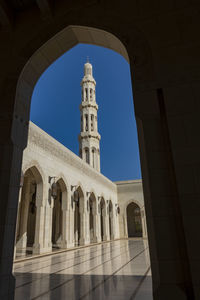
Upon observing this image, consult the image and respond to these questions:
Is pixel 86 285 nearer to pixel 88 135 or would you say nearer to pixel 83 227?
pixel 83 227

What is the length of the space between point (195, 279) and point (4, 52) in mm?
3878

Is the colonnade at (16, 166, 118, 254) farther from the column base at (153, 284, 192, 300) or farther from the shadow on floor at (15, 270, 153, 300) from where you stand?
the column base at (153, 284, 192, 300)

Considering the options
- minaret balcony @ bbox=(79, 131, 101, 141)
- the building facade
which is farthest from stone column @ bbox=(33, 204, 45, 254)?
minaret balcony @ bbox=(79, 131, 101, 141)

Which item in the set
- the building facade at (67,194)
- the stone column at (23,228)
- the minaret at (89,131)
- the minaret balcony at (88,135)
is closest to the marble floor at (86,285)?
the building facade at (67,194)

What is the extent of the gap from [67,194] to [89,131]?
12999 mm

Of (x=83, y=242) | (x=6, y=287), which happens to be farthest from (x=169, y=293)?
(x=83, y=242)

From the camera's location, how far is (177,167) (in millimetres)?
2146

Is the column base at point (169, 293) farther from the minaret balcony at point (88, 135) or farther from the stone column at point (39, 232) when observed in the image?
the minaret balcony at point (88, 135)

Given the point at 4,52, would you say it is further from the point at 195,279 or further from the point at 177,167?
the point at 195,279

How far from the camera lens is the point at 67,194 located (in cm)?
1152

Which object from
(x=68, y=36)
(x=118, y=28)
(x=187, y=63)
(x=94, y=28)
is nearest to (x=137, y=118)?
(x=187, y=63)

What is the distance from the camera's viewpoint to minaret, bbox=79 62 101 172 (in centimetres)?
2347

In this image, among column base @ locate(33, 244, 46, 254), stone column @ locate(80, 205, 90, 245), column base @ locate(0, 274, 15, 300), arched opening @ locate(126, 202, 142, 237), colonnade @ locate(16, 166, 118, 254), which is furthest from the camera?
arched opening @ locate(126, 202, 142, 237)

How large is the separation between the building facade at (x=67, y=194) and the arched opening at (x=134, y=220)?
12cm
